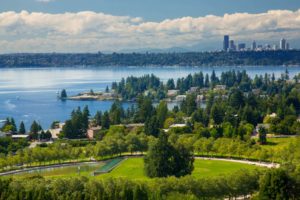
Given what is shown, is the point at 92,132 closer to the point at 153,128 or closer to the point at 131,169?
the point at 153,128

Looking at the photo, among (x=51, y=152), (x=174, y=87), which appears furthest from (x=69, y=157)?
(x=174, y=87)

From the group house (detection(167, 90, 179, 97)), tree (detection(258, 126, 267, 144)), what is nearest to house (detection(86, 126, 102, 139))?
tree (detection(258, 126, 267, 144))

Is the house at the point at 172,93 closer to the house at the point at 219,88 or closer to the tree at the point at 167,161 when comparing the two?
the house at the point at 219,88

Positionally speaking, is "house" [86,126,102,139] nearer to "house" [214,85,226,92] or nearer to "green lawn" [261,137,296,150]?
"green lawn" [261,137,296,150]

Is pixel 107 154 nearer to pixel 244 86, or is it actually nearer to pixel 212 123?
pixel 212 123

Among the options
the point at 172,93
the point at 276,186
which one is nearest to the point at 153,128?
the point at 276,186
